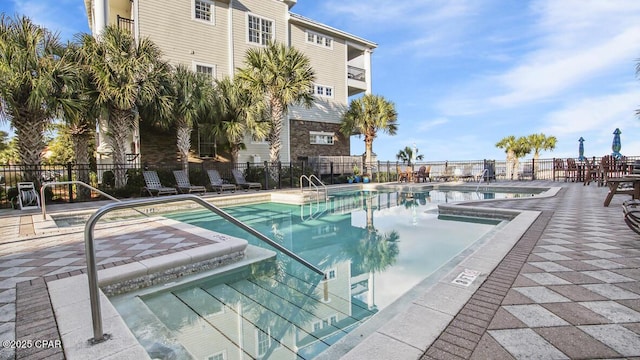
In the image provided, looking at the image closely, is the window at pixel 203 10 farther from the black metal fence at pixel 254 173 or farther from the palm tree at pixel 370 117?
the palm tree at pixel 370 117

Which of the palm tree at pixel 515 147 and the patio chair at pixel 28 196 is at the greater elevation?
the palm tree at pixel 515 147

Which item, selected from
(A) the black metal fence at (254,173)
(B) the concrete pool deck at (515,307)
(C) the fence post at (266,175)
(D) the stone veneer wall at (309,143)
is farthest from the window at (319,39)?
(B) the concrete pool deck at (515,307)

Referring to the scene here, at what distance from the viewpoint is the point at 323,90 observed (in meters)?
20.4

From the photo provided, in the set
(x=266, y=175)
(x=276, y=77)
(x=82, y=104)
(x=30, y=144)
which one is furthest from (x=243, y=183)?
(x=30, y=144)

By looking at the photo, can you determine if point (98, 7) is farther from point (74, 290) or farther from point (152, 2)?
point (74, 290)

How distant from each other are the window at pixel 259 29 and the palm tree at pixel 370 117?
21.7 ft

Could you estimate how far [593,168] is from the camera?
13.8m

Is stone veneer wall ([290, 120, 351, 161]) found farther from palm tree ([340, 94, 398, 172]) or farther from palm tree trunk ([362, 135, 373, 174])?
palm tree trunk ([362, 135, 373, 174])

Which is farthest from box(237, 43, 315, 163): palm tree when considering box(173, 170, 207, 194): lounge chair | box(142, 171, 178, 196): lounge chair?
box(142, 171, 178, 196): lounge chair

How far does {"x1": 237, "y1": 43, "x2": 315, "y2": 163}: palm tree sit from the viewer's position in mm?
14266

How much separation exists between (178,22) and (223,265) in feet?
49.0

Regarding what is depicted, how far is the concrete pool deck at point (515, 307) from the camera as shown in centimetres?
185

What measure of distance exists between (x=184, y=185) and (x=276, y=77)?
6508mm

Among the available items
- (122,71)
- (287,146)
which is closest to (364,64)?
(287,146)
